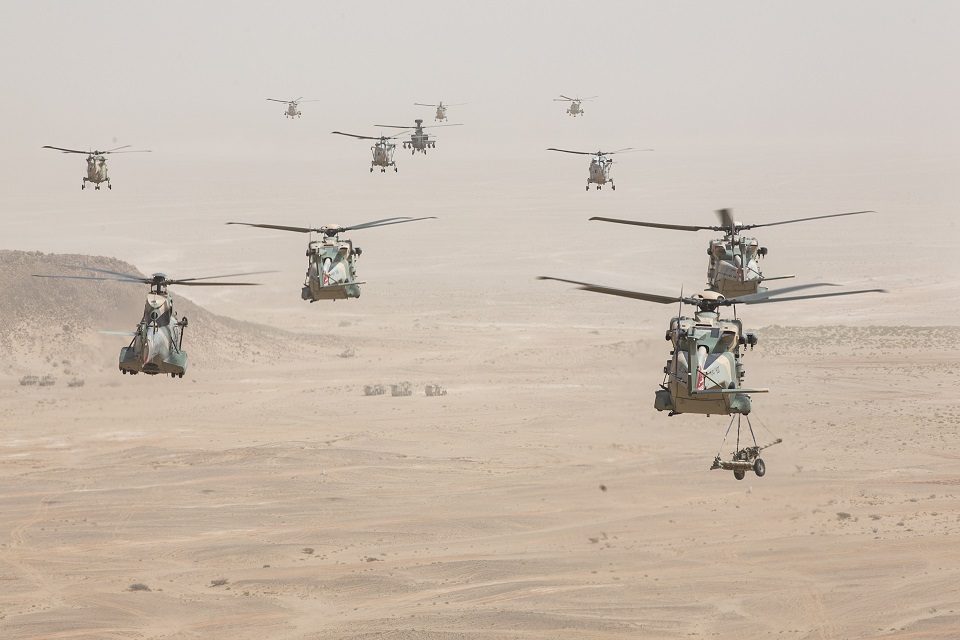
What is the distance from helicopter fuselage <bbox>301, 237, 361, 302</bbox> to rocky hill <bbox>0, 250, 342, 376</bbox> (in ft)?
133

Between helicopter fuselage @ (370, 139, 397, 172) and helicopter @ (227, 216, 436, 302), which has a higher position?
helicopter fuselage @ (370, 139, 397, 172)

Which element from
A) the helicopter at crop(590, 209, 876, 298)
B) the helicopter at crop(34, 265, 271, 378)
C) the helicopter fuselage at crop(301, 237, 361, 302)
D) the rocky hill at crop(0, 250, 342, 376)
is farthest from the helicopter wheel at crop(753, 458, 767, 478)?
the rocky hill at crop(0, 250, 342, 376)

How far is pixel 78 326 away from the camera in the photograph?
10431cm

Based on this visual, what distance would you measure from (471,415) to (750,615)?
104ft

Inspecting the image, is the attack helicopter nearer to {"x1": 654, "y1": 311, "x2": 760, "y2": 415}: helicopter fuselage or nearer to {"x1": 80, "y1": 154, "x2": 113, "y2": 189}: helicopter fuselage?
{"x1": 654, "y1": 311, "x2": 760, "y2": 415}: helicopter fuselage

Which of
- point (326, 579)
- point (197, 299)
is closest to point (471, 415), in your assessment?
point (326, 579)

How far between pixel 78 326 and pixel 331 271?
4465 cm

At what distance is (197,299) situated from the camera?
14988 cm

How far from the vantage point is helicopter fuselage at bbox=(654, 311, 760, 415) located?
146 feet

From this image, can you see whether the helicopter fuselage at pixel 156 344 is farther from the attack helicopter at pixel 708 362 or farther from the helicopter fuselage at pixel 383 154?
the helicopter fuselage at pixel 383 154

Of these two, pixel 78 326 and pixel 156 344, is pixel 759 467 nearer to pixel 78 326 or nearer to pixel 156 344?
pixel 156 344

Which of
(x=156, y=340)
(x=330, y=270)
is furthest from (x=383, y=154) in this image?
(x=156, y=340)

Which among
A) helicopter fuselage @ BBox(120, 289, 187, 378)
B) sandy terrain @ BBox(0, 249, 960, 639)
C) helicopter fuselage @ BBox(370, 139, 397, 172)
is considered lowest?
sandy terrain @ BBox(0, 249, 960, 639)

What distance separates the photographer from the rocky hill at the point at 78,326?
102188 millimetres
